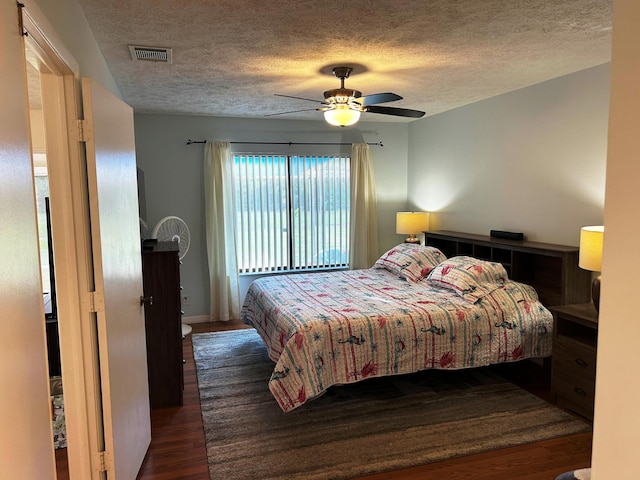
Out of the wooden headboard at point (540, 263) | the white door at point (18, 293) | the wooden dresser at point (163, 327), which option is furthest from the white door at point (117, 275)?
the wooden headboard at point (540, 263)

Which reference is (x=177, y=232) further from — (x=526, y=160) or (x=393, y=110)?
(x=526, y=160)

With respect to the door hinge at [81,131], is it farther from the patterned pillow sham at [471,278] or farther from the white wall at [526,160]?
the white wall at [526,160]

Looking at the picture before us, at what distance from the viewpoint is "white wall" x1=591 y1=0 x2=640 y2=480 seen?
92 cm

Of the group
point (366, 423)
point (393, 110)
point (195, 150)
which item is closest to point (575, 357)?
point (366, 423)

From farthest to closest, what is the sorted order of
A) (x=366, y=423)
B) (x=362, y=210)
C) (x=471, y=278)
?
(x=362, y=210) < (x=471, y=278) < (x=366, y=423)

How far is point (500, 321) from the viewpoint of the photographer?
3434 millimetres

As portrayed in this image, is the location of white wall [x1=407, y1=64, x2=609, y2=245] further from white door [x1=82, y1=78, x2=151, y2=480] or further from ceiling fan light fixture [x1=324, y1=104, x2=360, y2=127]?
white door [x1=82, y1=78, x2=151, y2=480]

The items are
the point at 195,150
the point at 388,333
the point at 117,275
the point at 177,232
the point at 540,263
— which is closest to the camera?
the point at 117,275

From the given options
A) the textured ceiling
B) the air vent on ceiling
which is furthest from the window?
the air vent on ceiling

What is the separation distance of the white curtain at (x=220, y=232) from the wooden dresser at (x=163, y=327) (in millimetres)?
2036

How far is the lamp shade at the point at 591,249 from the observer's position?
9.52ft

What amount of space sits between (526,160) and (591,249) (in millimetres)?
1385

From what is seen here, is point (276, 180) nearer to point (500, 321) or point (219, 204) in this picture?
point (219, 204)

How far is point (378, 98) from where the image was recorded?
10.8ft
